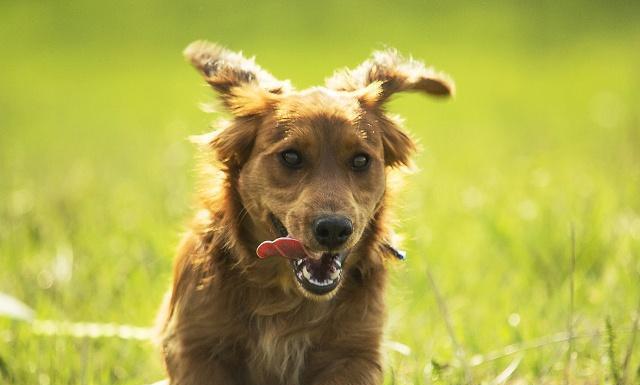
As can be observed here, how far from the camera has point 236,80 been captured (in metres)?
4.37

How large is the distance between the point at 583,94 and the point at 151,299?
10021mm

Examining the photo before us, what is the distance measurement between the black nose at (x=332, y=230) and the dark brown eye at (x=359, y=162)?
34 cm

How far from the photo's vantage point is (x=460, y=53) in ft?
54.6

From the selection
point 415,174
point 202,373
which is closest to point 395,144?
point 202,373

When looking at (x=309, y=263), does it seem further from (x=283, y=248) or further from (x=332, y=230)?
(x=332, y=230)

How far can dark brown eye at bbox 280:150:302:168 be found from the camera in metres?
3.93

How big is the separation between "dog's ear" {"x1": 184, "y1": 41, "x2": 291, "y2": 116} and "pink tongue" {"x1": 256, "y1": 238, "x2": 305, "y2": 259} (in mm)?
632

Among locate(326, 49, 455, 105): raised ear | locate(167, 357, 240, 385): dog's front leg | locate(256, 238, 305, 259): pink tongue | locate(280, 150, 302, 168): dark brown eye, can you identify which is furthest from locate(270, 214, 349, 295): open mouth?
locate(326, 49, 455, 105): raised ear

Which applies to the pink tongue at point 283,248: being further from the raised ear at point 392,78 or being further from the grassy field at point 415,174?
the raised ear at point 392,78

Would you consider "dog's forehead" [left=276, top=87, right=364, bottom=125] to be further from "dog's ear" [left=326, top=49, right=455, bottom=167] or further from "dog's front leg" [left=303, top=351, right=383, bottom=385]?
"dog's front leg" [left=303, top=351, right=383, bottom=385]

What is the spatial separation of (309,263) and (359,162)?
426 millimetres

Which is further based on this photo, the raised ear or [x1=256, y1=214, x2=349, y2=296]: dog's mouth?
Answer: the raised ear

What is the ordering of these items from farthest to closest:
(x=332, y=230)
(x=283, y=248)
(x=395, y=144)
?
1. (x=395, y=144)
2. (x=283, y=248)
3. (x=332, y=230)

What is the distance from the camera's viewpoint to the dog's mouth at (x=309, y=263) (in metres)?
3.74
